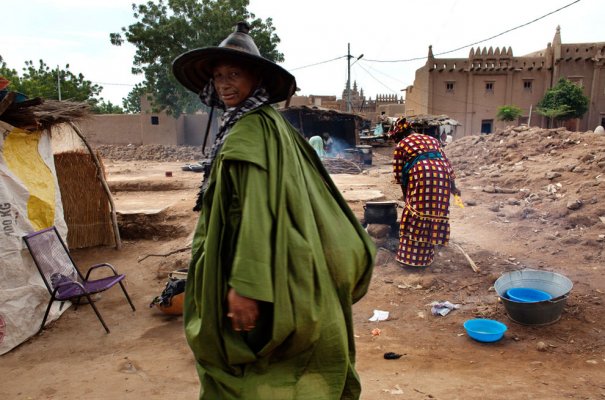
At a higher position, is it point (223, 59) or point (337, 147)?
point (223, 59)

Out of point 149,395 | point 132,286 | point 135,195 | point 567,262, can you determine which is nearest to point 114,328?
point 132,286

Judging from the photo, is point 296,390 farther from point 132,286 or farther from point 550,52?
point 550,52

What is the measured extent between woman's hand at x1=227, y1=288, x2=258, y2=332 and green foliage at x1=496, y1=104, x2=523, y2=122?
92.1ft

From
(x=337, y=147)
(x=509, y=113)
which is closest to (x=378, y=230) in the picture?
(x=337, y=147)

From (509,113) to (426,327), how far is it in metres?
25.4

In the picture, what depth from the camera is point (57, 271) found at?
4.55 metres

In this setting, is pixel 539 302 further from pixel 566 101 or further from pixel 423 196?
pixel 566 101

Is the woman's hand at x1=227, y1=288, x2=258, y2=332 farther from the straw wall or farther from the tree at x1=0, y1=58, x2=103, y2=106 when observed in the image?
the tree at x1=0, y1=58, x2=103, y2=106

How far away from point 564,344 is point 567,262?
88.5 inches

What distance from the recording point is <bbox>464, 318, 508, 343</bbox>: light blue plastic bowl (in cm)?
357

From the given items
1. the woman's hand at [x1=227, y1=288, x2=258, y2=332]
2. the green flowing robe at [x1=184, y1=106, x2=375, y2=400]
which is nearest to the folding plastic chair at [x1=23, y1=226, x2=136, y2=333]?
the green flowing robe at [x1=184, y1=106, x2=375, y2=400]

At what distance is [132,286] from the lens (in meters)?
5.49

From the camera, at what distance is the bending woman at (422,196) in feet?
16.3

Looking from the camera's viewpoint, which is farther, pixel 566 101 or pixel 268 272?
pixel 566 101
